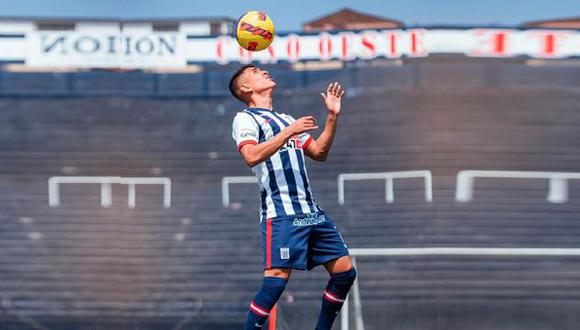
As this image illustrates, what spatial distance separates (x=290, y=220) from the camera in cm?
435

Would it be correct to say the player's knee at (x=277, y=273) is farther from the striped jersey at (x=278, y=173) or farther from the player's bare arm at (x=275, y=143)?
the player's bare arm at (x=275, y=143)

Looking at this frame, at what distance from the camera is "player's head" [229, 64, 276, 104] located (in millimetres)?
4609

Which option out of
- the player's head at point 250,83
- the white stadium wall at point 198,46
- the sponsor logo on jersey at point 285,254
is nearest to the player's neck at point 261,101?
the player's head at point 250,83

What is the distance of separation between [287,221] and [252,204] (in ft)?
6.53

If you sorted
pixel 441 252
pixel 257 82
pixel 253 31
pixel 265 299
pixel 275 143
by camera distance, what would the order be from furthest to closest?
pixel 441 252, pixel 253 31, pixel 257 82, pixel 265 299, pixel 275 143

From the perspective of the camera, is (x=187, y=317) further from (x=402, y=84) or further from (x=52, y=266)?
(x=402, y=84)

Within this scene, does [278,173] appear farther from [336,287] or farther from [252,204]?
[252,204]

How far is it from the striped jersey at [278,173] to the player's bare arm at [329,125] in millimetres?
122

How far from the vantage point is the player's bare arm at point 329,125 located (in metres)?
4.41

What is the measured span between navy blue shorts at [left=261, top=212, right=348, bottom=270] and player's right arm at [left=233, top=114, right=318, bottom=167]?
341 millimetres

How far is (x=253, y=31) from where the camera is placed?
4730 mm

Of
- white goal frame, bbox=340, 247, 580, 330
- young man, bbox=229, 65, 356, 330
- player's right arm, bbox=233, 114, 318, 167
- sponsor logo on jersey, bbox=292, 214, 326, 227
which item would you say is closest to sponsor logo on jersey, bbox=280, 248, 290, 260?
young man, bbox=229, 65, 356, 330

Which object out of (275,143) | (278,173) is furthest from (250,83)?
(275,143)

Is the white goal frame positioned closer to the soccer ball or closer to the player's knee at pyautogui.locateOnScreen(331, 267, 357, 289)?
the player's knee at pyautogui.locateOnScreen(331, 267, 357, 289)
